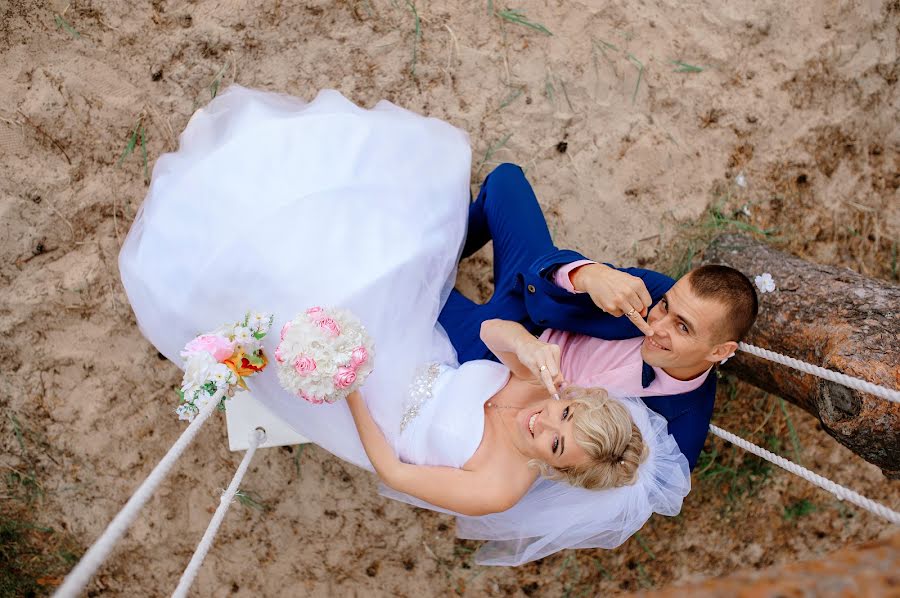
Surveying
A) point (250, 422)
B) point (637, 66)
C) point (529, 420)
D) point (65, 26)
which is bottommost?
point (250, 422)

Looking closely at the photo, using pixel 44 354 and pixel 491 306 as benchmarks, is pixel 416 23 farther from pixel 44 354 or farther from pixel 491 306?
pixel 44 354

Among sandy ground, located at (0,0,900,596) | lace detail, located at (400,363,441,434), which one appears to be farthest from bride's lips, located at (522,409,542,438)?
sandy ground, located at (0,0,900,596)

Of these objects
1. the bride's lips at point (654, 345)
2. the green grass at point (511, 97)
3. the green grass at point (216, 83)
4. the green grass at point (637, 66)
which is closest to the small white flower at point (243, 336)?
the bride's lips at point (654, 345)

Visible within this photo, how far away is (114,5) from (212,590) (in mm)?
3040

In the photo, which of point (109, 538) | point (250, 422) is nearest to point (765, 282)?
point (250, 422)

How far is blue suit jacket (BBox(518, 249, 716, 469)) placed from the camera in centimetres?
→ 250

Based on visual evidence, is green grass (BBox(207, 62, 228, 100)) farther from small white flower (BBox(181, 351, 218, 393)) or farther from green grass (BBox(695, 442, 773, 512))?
green grass (BBox(695, 442, 773, 512))

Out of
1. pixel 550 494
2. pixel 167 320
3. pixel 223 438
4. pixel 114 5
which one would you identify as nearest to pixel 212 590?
pixel 223 438

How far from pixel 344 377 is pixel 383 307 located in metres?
0.45

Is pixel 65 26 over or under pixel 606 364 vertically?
over

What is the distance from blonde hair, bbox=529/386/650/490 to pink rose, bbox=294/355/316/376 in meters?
0.90

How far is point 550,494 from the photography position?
8.42 feet

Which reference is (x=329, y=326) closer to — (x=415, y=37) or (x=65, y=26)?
(x=415, y=37)

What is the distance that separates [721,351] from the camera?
7.32 ft
